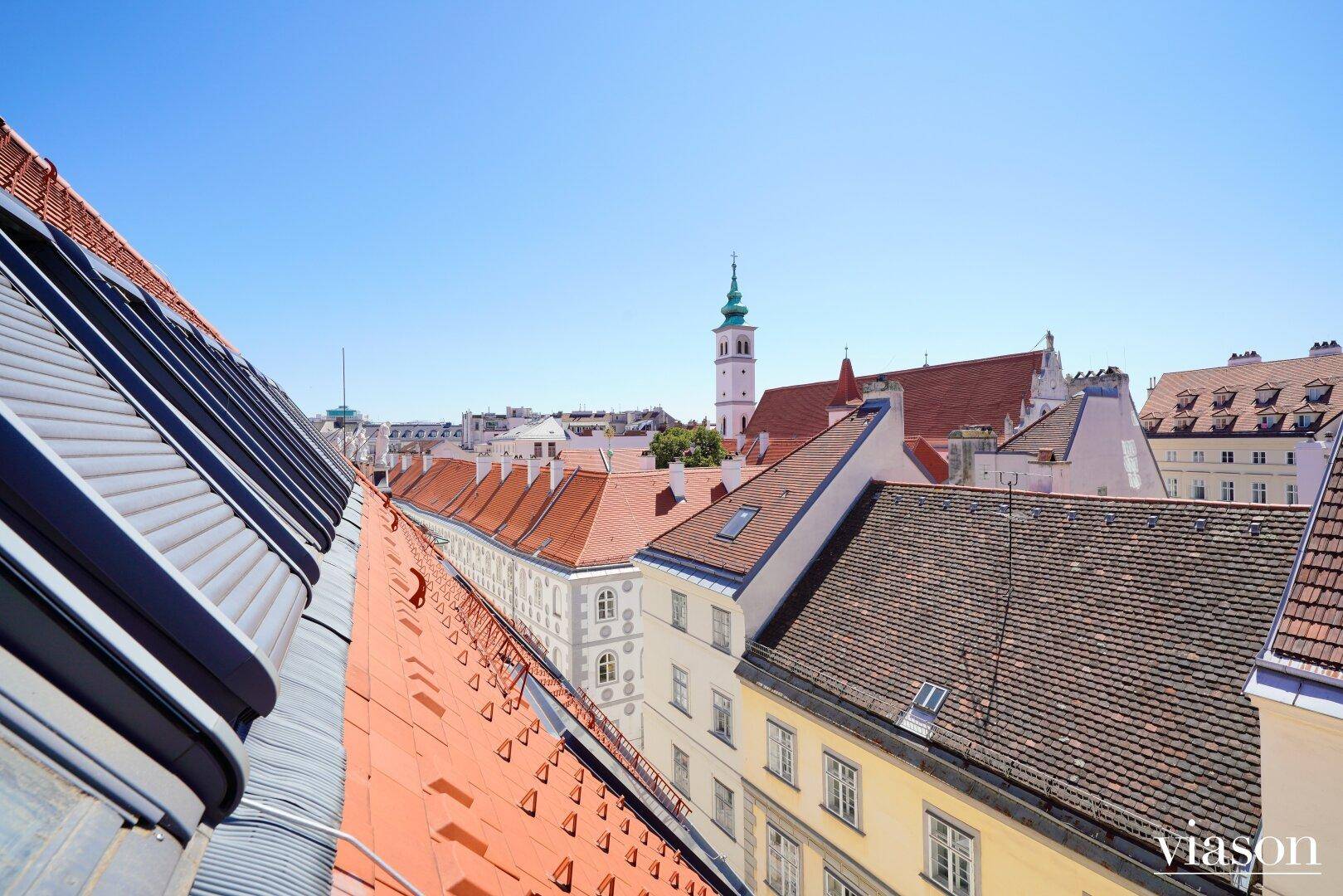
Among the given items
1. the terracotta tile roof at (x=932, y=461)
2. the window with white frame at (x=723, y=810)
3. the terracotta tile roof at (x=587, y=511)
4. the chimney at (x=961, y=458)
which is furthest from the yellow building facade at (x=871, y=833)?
the terracotta tile roof at (x=932, y=461)

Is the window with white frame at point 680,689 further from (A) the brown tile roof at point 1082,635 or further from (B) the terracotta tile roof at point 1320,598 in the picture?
(B) the terracotta tile roof at point 1320,598

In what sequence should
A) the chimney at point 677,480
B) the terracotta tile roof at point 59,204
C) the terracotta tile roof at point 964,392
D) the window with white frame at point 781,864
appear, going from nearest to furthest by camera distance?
the terracotta tile roof at point 59,204 < the window with white frame at point 781,864 < the chimney at point 677,480 < the terracotta tile roof at point 964,392

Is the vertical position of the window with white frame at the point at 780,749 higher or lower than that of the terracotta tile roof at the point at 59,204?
lower

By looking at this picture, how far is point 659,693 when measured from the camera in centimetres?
1594

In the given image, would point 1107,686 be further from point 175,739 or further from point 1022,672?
point 175,739

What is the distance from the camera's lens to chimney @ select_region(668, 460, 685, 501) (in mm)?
27344

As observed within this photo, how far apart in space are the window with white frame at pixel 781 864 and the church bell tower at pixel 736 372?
59.1m

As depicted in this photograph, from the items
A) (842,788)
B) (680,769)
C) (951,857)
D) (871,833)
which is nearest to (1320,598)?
(951,857)

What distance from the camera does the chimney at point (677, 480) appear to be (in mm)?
27344

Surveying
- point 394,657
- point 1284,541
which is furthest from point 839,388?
point 394,657

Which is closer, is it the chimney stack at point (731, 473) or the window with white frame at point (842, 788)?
the window with white frame at point (842, 788)

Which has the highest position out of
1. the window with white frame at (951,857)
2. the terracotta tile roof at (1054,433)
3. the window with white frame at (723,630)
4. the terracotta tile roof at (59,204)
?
the terracotta tile roof at (59,204)

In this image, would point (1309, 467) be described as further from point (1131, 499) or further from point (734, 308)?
point (734, 308)

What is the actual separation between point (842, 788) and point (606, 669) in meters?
13.7
